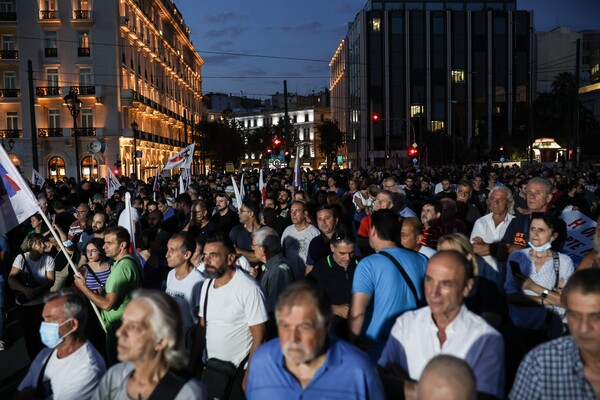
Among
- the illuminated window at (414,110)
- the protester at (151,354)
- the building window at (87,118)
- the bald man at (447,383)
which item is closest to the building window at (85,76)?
the building window at (87,118)

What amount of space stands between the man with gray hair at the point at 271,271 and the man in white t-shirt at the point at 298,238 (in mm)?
1471

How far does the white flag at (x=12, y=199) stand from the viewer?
598cm

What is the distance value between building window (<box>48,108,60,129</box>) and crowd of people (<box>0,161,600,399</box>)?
146 feet

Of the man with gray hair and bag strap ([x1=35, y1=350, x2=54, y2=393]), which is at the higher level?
the man with gray hair

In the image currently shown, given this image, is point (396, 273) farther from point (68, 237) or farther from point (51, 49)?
point (51, 49)

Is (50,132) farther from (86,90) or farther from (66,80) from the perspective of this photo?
(86,90)

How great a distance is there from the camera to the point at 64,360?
157 inches

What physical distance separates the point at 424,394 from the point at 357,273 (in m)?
1.74

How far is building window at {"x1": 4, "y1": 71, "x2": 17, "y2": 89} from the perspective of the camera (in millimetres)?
49531

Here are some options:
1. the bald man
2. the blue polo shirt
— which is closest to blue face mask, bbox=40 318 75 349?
the blue polo shirt

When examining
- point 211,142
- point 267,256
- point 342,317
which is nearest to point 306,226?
point 267,256

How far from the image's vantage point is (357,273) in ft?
14.2

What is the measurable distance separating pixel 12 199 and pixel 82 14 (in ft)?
154

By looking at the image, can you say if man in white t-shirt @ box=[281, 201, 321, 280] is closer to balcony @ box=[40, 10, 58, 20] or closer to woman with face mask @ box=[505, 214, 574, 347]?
woman with face mask @ box=[505, 214, 574, 347]
